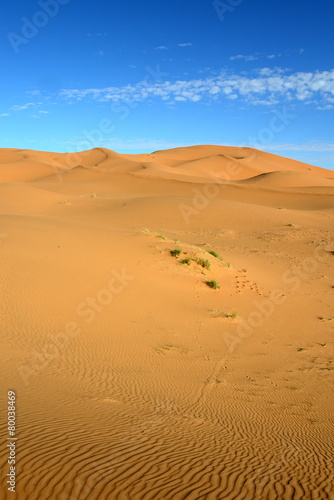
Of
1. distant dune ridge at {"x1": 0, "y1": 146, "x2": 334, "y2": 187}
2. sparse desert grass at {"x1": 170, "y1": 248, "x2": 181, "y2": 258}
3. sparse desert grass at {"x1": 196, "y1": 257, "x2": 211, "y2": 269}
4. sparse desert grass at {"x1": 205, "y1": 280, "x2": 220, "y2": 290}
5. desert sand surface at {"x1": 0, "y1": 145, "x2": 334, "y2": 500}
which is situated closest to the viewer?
desert sand surface at {"x1": 0, "y1": 145, "x2": 334, "y2": 500}

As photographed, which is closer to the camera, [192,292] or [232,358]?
[232,358]

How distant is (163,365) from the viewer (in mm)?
7191

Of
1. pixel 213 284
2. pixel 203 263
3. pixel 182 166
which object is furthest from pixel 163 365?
pixel 182 166

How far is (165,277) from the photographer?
39.3ft

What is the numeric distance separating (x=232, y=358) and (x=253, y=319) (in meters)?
2.73

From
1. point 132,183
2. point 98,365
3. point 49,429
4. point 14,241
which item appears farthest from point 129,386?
point 132,183

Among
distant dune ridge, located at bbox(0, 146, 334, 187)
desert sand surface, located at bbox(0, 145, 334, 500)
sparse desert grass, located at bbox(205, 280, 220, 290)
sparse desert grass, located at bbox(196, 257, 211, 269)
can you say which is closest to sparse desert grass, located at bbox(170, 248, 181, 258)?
desert sand surface, located at bbox(0, 145, 334, 500)

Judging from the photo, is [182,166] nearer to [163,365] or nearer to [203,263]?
[203,263]

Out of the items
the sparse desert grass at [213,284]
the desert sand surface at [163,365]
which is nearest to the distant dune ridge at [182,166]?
the desert sand surface at [163,365]

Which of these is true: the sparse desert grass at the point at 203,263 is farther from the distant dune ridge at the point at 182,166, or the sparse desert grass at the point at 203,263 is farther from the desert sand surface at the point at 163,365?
the distant dune ridge at the point at 182,166

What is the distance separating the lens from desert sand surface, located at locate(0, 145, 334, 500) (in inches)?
136

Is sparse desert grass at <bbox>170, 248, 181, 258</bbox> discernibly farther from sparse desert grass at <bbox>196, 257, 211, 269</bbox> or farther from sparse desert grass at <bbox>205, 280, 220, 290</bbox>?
sparse desert grass at <bbox>205, 280, 220, 290</bbox>

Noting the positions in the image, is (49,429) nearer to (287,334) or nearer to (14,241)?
(287,334)

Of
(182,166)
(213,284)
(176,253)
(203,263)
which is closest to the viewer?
(213,284)
